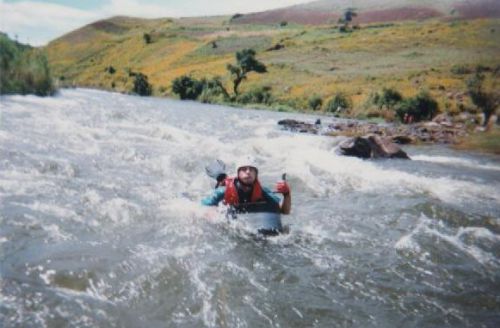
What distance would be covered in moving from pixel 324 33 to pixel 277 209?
384 feet

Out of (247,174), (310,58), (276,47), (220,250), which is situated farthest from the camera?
(276,47)

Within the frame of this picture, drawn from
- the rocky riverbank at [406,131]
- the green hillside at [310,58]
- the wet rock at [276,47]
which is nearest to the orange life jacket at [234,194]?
the rocky riverbank at [406,131]

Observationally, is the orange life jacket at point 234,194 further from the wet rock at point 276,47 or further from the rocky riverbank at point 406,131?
the wet rock at point 276,47

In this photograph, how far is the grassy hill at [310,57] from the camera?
65.4m

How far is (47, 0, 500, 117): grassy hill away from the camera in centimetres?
6544

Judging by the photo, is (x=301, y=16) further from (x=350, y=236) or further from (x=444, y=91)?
(x=350, y=236)

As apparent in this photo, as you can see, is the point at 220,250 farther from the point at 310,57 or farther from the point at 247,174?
the point at 310,57

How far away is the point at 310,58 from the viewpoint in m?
93.8

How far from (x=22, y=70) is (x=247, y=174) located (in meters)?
32.6

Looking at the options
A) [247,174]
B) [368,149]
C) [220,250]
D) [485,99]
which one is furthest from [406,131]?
[220,250]

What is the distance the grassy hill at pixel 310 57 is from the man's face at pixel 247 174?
42925 mm

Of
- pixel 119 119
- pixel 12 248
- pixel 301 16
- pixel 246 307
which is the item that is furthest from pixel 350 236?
pixel 301 16

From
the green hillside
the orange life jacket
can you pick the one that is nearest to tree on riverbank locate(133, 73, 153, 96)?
the green hillside

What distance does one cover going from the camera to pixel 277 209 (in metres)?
10.4
